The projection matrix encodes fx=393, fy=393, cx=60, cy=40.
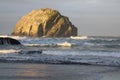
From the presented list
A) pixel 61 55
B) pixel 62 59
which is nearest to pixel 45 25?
pixel 61 55

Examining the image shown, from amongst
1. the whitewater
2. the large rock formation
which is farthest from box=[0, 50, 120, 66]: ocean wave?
the large rock formation

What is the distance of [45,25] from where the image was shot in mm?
146250

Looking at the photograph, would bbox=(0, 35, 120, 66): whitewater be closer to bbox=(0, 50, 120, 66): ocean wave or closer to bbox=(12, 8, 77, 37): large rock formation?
bbox=(0, 50, 120, 66): ocean wave

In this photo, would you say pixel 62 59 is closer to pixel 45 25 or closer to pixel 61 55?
pixel 61 55

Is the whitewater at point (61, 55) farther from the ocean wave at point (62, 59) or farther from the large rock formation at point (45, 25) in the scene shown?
the large rock formation at point (45, 25)

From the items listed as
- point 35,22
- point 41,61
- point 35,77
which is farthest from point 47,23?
point 35,77

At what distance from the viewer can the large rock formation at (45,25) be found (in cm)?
14450

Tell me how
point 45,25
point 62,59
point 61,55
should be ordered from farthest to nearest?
point 45,25
point 61,55
point 62,59

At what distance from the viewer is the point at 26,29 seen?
145m

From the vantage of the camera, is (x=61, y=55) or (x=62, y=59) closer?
(x=62, y=59)

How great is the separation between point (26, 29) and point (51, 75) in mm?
128551

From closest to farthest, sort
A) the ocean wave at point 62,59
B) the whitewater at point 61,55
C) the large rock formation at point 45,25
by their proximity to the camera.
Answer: the ocean wave at point 62,59 → the whitewater at point 61,55 → the large rock formation at point 45,25

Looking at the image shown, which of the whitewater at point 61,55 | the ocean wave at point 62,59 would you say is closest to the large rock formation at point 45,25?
the whitewater at point 61,55

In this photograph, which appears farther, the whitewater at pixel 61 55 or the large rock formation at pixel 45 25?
the large rock formation at pixel 45 25
